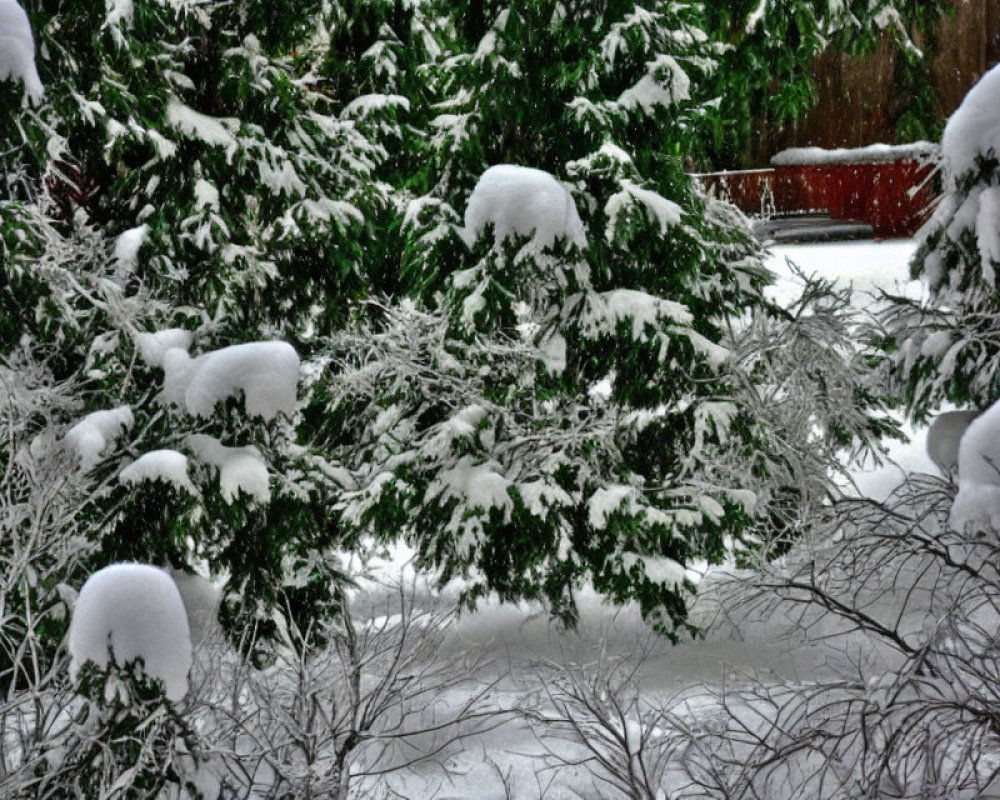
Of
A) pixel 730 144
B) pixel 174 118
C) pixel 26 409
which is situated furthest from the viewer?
pixel 730 144

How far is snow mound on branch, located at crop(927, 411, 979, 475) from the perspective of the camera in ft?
27.0

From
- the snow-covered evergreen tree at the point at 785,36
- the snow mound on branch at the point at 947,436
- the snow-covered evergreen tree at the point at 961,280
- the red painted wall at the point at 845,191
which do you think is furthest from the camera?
the red painted wall at the point at 845,191

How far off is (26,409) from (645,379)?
16.9 ft

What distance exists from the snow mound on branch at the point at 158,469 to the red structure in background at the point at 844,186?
1468 centimetres

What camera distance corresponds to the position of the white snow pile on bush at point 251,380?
8.38 meters

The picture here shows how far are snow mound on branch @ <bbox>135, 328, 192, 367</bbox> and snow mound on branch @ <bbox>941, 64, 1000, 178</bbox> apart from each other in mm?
5975

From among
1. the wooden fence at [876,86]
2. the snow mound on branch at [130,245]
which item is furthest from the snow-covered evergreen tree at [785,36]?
the wooden fence at [876,86]

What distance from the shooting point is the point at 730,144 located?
21.8 metres

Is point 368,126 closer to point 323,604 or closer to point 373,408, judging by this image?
point 373,408

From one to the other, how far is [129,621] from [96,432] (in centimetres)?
408

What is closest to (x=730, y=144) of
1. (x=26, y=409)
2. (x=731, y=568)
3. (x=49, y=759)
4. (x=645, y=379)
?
(x=731, y=568)

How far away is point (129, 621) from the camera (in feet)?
17.5

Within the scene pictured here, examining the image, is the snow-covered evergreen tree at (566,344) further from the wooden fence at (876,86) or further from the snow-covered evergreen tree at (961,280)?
the wooden fence at (876,86)

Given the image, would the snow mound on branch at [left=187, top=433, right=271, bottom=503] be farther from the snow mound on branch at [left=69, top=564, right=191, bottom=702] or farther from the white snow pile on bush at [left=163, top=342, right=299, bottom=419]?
the snow mound on branch at [left=69, top=564, right=191, bottom=702]
